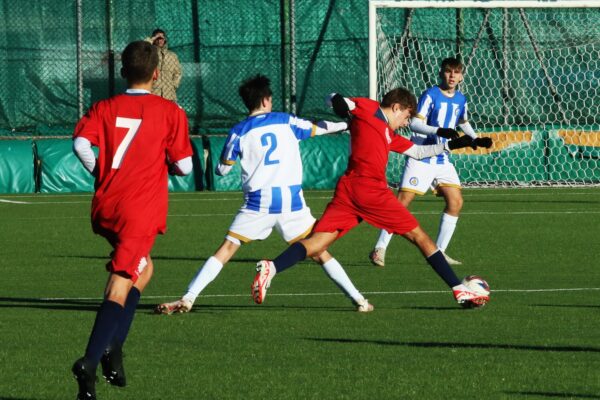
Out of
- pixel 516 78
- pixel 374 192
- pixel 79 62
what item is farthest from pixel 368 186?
pixel 516 78

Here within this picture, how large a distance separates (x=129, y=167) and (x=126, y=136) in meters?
0.15

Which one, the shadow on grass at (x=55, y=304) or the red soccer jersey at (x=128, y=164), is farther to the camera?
the shadow on grass at (x=55, y=304)

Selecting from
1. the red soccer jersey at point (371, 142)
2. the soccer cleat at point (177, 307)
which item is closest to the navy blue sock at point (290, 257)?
the soccer cleat at point (177, 307)

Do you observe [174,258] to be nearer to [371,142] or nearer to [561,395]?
[371,142]

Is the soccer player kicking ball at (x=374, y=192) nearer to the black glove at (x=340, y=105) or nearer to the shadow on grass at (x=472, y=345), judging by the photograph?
the black glove at (x=340, y=105)

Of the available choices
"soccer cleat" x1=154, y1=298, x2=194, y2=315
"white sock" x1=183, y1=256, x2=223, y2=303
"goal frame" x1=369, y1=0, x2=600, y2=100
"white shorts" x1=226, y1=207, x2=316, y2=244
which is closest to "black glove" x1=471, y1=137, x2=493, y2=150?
"white shorts" x1=226, y1=207, x2=316, y2=244

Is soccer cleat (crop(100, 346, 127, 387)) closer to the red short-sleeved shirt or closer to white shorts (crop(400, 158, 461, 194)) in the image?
the red short-sleeved shirt

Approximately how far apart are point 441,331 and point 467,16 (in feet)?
59.3

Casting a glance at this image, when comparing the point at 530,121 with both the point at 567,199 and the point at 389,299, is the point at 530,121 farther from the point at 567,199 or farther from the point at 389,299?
the point at 389,299

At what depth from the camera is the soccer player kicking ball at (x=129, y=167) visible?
724 cm

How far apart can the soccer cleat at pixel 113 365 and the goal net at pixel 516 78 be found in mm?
17914

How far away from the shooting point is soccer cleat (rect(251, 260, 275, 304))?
10.0m

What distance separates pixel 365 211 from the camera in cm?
1086

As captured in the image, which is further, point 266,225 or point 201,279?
point 266,225
